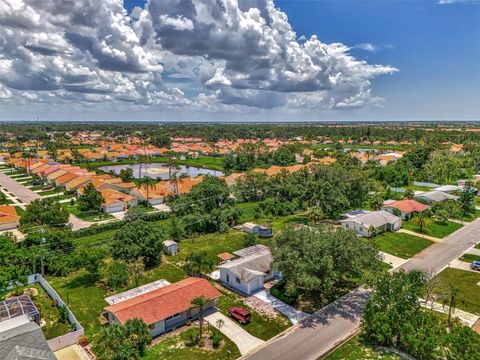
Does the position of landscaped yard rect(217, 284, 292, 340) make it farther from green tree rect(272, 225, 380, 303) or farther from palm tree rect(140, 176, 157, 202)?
Answer: palm tree rect(140, 176, 157, 202)

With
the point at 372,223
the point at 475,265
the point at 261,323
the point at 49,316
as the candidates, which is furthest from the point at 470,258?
the point at 49,316

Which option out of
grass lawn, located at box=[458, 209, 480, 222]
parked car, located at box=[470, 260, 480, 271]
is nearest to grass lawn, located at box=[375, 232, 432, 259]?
parked car, located at box=[470, 260, 480, 271]

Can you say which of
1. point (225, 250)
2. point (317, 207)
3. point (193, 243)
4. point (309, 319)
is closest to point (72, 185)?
point (193, 243)

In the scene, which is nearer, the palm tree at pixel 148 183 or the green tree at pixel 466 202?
the green tree at pixel 466 202

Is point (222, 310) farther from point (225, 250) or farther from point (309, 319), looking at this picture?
point (225, 250)

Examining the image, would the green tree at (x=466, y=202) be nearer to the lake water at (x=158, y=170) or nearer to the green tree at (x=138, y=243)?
the green tree at (x=138, y=243)

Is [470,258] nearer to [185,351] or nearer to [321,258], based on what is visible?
[321,258]


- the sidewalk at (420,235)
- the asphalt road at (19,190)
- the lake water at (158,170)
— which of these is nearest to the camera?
the sidewalk at (420,235)

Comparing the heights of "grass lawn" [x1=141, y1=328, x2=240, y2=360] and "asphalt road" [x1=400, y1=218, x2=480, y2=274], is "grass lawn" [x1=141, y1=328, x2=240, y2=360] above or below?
below

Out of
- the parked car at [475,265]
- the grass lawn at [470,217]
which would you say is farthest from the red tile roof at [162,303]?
the grass lawn at [470,217]
